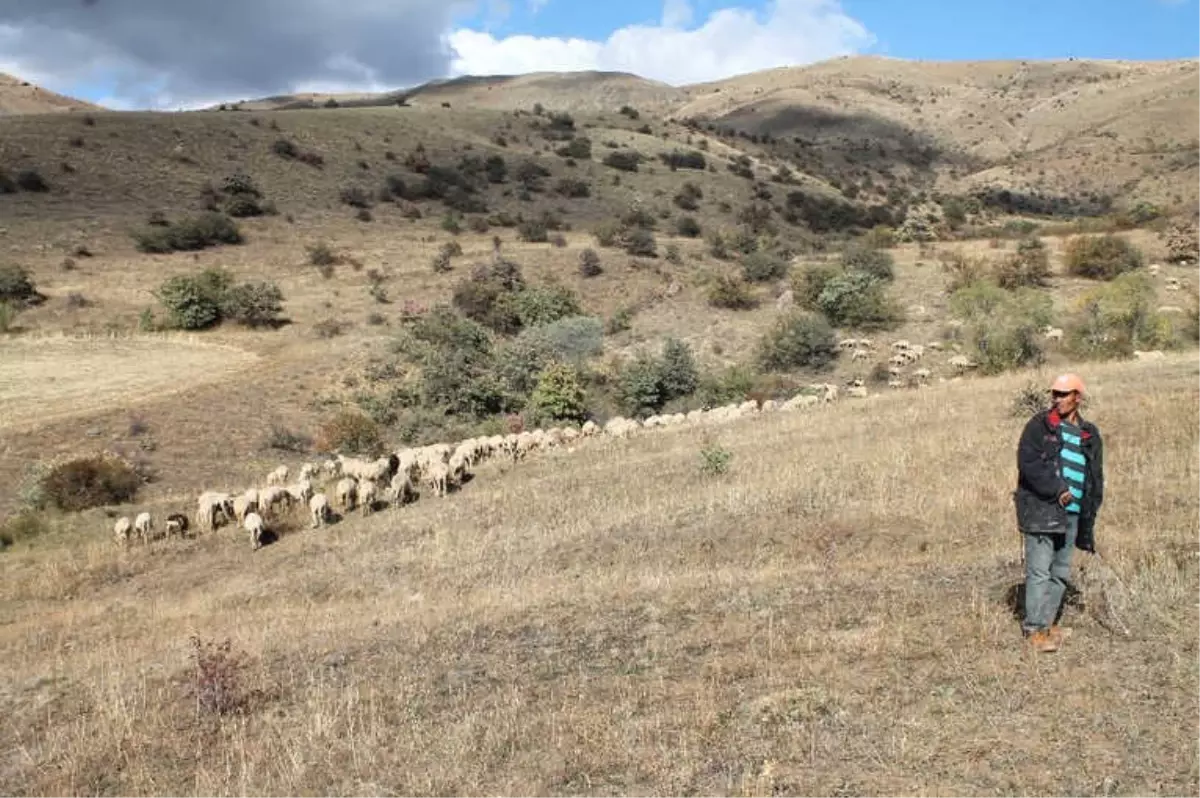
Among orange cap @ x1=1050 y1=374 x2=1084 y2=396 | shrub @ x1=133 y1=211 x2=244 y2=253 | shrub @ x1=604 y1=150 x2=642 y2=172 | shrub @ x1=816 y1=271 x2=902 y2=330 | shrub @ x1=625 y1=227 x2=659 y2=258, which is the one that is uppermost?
shrub @ x1=604 y1=150 x2=642 y2=172

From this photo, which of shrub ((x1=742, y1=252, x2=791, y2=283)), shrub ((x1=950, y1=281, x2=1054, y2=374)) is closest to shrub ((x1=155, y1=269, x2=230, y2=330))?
shrub ((x1=742, y1=252, x2=791, y2=283))

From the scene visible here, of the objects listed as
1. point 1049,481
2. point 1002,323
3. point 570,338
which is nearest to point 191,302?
point 570,338

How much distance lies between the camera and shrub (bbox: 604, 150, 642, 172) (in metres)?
62.5

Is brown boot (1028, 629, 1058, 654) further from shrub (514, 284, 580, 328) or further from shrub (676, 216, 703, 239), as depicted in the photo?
shrub (676, 216, 703, 239)

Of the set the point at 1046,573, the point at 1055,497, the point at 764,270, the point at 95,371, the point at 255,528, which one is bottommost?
the point at 255,528

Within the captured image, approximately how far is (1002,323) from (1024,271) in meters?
→ 7.33

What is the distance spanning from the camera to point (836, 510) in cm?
1088

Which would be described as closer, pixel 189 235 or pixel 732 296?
pixel 732 296

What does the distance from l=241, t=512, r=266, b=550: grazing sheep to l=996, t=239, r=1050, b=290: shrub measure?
2671cm

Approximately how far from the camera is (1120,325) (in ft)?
81.0

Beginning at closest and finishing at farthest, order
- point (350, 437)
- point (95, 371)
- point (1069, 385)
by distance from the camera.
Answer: point (1069, 385)
point (350, 437)
point (95, 371)

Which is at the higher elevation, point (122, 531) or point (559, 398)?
point (559, 398)

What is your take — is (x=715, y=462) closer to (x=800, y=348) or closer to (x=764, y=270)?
(x=800, y=348)

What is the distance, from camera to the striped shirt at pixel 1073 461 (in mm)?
5797
